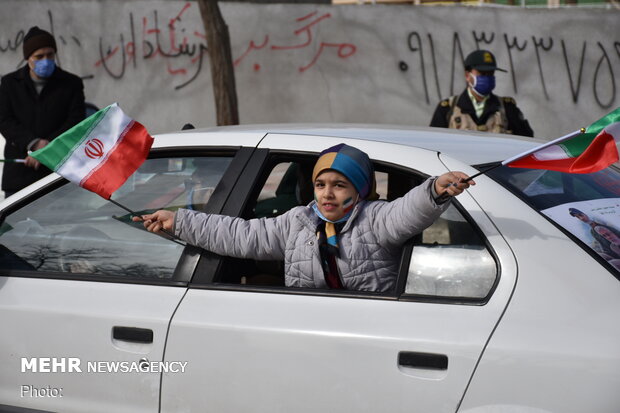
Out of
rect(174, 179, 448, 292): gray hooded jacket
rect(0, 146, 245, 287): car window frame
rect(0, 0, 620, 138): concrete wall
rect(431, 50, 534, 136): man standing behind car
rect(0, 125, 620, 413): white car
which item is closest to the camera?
rect(0, 125, 620, 413): white car

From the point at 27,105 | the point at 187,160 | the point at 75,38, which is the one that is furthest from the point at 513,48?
the point at 187,160

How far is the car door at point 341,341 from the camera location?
2.62 meters

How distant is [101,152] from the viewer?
3441 millimetres

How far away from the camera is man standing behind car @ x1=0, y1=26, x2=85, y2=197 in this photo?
5926 millimetres

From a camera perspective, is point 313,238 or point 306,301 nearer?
point 306,301

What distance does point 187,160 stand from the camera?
135 inches

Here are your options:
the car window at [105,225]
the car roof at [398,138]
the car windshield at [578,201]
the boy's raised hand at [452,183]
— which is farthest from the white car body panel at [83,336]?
the car windshield at [578,201]

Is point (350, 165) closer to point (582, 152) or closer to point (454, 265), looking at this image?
point (454, 265)

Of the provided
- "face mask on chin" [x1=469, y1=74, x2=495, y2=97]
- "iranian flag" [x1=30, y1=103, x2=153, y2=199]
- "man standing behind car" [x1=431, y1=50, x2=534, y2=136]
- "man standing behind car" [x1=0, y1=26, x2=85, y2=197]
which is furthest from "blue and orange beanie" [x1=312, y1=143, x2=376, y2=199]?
"man standing behind car" [x1=0, y1=26, x2=85, y2=197]

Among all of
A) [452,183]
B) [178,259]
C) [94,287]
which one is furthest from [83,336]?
[452,183]

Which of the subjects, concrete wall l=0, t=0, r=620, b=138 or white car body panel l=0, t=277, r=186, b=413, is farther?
concrete wall l=0, t=0, r=620, b=138

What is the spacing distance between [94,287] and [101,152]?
0.52 meters

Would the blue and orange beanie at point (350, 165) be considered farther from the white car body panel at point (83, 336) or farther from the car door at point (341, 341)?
the white car body panel at point (83, 336)

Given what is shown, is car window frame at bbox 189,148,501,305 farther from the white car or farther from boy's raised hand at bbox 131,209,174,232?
boy's raised hand at bbox 131,209,174,232
